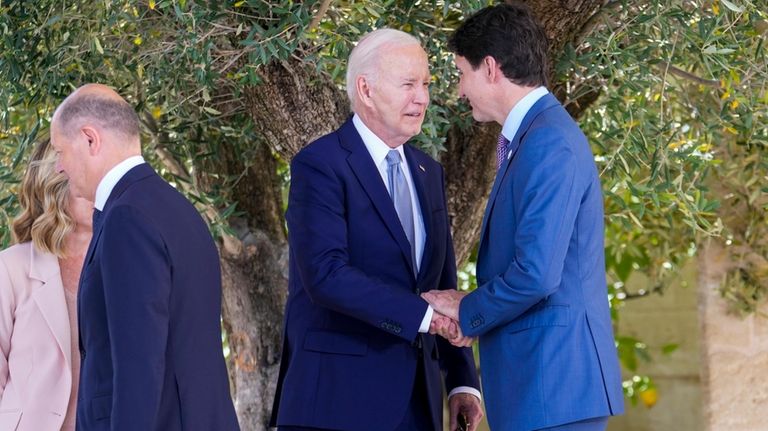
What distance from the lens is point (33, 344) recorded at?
4.03 metres

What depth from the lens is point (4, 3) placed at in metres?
4.44

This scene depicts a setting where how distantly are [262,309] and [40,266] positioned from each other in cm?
140

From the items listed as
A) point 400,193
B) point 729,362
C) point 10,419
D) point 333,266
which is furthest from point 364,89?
point 729,362

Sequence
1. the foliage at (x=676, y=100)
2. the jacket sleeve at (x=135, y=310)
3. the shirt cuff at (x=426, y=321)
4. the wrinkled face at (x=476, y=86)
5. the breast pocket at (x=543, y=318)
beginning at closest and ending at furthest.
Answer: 1. the jacket sleeve at (x=135, y=310)
2. the breast pocket at (x=543, y=318)
3. the wrinkled face at (x=476, y=86)
4. the shirt cuff at (x=426, y=321)
5. the foliage at (x=676, y=100)

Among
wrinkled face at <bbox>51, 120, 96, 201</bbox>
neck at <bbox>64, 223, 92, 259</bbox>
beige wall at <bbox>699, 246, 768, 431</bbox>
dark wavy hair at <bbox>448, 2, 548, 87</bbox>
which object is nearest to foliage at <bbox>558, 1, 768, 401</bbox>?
beige wall at <bbox>699, 246, 768, 431</bbox>

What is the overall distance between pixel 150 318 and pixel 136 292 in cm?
8

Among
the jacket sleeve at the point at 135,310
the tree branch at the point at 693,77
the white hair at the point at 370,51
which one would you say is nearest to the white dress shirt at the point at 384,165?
the white hair at the point at 370,51

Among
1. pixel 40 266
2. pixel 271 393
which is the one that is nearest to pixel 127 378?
pixel 40 266

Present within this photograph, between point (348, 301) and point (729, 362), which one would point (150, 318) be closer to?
point (348, 301)

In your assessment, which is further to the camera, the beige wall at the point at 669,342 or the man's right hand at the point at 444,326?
the beige wall at the point at 669,342

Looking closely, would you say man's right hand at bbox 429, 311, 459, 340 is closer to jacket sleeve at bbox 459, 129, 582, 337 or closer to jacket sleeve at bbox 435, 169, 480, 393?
jacket sleeve at bbox 459, 129, 582, 337

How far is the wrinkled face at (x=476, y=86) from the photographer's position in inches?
141

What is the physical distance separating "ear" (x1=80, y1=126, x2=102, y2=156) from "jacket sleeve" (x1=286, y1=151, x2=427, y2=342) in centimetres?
74

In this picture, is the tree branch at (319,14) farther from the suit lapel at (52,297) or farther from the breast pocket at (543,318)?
the breast pocket at (543,318)
